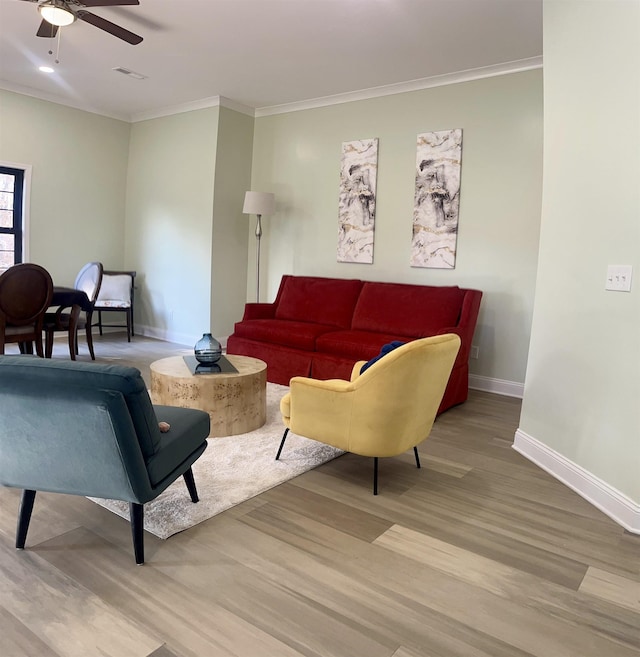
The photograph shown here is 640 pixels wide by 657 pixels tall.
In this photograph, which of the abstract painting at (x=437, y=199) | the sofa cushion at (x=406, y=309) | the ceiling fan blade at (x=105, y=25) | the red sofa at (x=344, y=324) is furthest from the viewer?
the abstract painting at (x=437, y=199)

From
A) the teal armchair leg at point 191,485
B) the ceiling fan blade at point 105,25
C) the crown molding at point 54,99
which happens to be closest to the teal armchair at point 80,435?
the teal armchair leg at point 191,485

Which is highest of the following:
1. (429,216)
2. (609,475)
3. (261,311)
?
(429,216)

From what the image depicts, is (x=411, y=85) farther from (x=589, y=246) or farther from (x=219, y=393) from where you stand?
(x=219, y=393)

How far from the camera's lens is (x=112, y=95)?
601cm

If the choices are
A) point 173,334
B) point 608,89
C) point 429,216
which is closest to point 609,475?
point 608,89

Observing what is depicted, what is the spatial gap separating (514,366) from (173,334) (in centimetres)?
399

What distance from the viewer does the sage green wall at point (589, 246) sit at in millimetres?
2451

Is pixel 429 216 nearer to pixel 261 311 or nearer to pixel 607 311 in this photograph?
pixel 261 311

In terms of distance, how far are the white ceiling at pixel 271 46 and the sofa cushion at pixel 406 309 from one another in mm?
1877

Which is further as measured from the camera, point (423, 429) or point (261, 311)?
point (261, 311)

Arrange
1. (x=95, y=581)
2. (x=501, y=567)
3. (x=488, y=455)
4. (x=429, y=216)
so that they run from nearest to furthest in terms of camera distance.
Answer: (x=95, y=581)
(x=501, y=567)
(x=488, y=455)
(x=429, y=216)

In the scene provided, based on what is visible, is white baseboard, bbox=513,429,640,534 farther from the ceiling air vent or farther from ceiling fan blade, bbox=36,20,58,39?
the ceiling air vent

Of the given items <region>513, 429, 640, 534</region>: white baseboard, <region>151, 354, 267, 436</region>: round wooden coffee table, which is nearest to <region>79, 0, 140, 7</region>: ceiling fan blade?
<region>151, 354, 267, 436</region>: round wooden coffee table

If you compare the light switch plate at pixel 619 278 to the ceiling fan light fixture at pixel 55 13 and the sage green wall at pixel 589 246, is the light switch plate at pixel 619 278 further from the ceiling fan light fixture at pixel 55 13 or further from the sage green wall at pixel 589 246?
the ceiling fan light fixture at pixel 55 13
